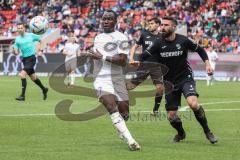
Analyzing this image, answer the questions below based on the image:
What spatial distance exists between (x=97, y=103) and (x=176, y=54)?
9.35 m

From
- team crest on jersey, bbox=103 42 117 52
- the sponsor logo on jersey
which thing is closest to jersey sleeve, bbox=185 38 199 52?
the sponsor logo on jersey

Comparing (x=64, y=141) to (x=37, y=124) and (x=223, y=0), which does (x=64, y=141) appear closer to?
(x=37, y=124)

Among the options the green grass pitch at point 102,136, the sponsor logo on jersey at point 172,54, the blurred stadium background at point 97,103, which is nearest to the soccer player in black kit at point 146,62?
the green grass pitch at point 102,136

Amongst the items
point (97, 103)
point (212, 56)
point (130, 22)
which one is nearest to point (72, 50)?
point (212, 56)

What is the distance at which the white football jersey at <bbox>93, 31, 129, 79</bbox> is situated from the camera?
1140cm

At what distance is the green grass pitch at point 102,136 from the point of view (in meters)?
10.6

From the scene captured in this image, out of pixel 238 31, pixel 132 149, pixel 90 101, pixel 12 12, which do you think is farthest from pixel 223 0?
pixel 132 149

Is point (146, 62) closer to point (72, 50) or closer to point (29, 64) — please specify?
point (29, 64)

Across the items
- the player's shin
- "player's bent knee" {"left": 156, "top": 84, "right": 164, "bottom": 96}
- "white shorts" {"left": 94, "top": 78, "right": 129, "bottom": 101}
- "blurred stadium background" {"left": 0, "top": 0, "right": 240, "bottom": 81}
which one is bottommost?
"blurred stadium background" {"left": 0, "top": 0, "right": 240, "bottom": 81}

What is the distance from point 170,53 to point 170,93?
2.68ft

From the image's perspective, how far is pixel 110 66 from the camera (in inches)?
455

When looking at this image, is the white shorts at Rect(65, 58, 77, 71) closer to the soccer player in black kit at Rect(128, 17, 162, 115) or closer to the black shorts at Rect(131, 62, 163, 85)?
the soccer player in black kit at Rect(128, 17, 162, 115)

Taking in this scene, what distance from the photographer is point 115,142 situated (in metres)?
12.2

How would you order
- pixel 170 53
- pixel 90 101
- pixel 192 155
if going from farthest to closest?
pixel 90 101 → pixel 170 53 → pixel 192 155
